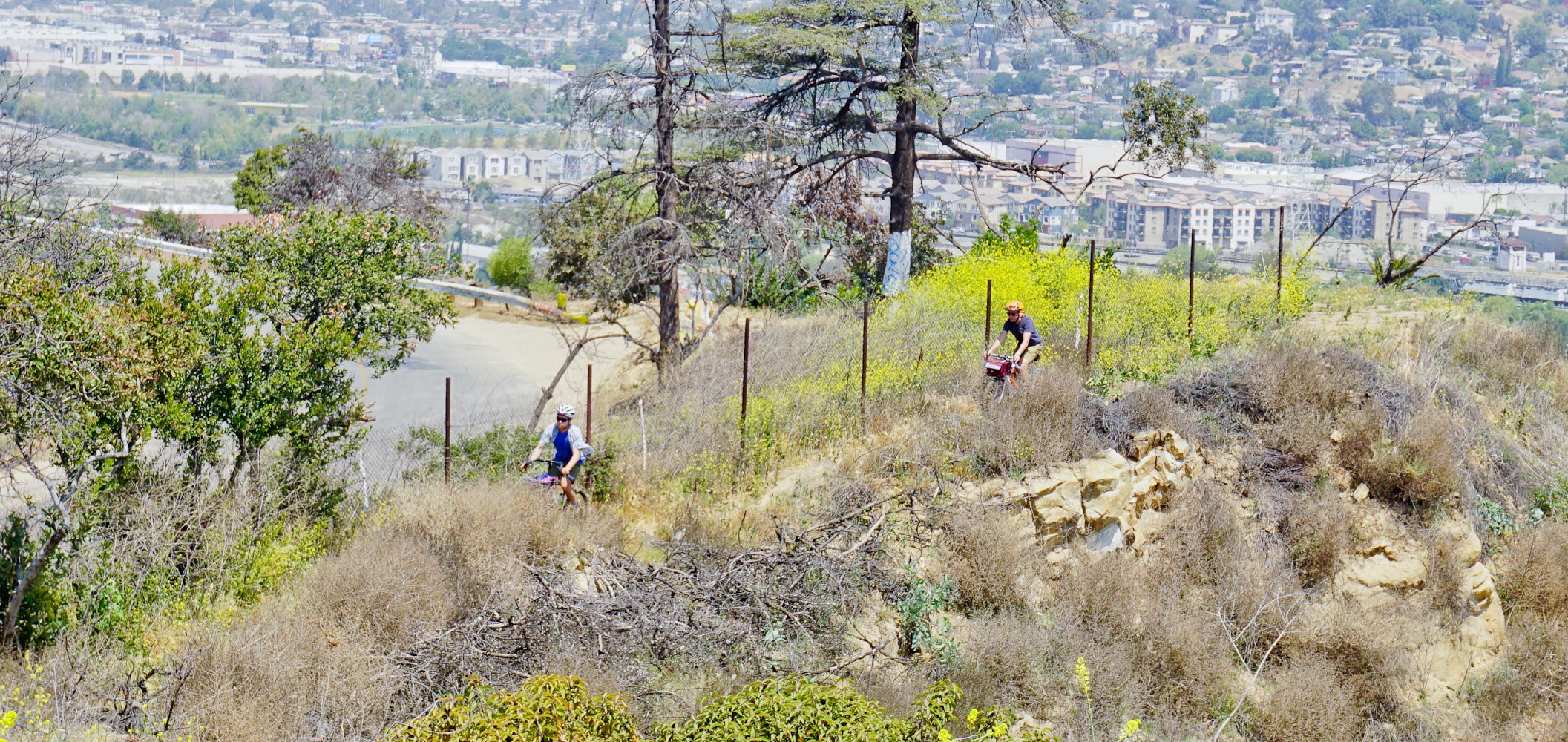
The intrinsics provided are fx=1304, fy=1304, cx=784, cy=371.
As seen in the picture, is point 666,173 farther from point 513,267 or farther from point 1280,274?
point 513,267

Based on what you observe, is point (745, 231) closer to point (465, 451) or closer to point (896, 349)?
point (896, 349)

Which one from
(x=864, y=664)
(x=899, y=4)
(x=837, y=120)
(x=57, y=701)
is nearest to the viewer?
(x=57, y=701)

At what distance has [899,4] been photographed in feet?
57.6

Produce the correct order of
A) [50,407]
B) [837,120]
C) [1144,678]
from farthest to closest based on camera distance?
1. [837,120]
2. [1144,678]
3. [50,407]

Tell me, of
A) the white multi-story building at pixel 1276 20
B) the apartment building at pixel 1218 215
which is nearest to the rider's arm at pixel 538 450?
the apartment building at pixel 1218 215

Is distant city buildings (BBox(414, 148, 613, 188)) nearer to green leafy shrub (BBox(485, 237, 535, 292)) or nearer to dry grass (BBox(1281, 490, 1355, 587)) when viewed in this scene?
green leafy shrub (BBox(485, 237, 535, 292))

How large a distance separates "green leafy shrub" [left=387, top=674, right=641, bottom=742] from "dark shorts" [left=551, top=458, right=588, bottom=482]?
154 inches

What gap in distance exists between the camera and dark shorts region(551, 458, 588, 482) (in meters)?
11.5

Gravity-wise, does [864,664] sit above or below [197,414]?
below

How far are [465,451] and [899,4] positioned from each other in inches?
346

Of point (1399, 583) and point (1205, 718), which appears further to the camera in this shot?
point (1399, 583)

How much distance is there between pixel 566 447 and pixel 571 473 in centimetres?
29

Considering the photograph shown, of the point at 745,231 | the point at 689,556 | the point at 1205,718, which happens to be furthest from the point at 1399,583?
the point at 745,231

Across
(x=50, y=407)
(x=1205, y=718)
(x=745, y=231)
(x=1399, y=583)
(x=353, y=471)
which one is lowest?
(x=1205, y=718)
